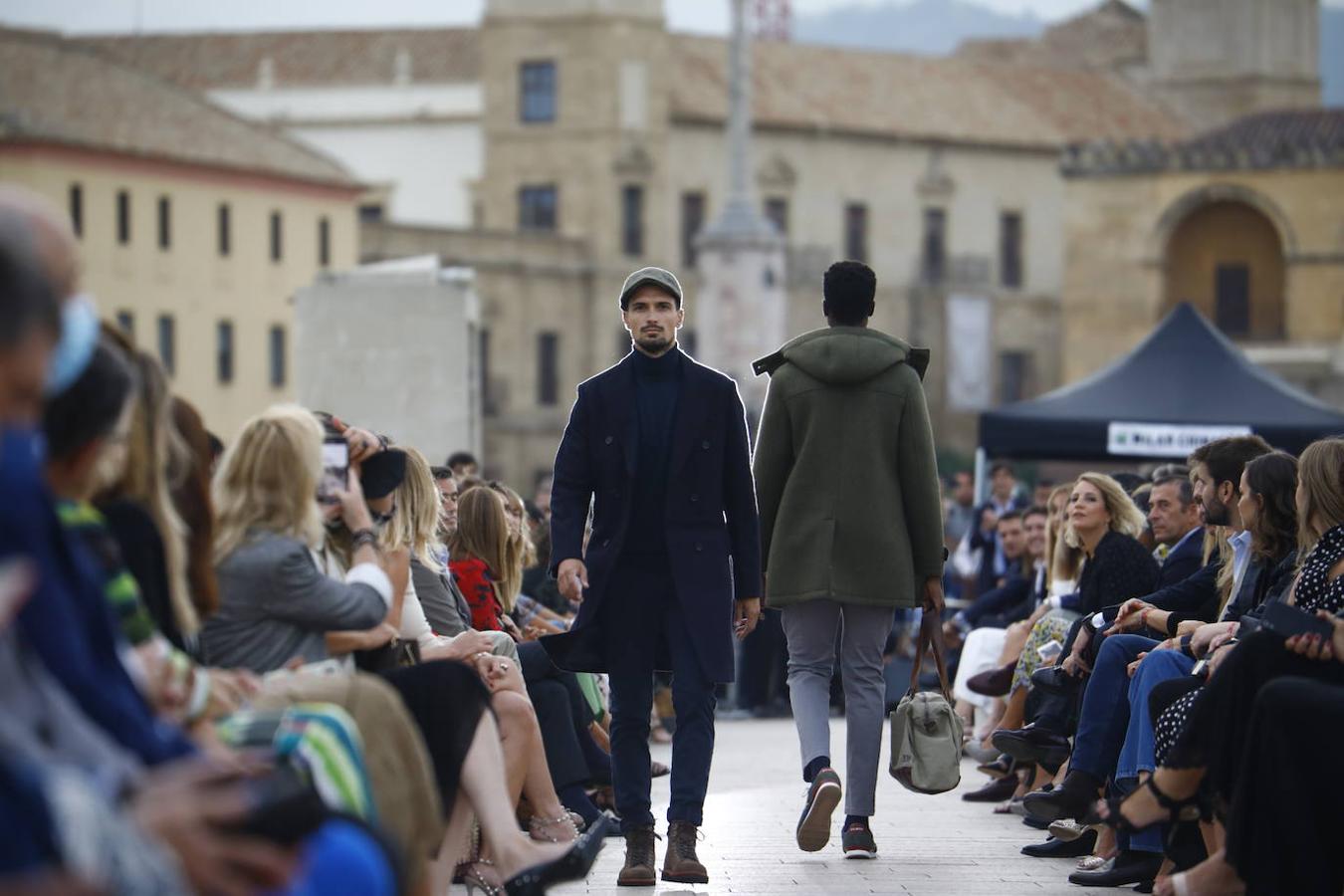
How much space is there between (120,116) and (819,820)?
5768 centimetres

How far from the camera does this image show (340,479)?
6.92 metres

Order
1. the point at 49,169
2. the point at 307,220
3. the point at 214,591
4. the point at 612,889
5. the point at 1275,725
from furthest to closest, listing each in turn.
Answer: the point at 307,220, the point at 49,169, the point at 612,889, the point at 1275,725, the point at 214,591

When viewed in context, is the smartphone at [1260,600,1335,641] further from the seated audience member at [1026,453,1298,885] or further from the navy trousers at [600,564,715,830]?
the navy trousers at [600,564,715,830]

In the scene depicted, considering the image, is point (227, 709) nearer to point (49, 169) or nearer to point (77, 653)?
point (77, 653)

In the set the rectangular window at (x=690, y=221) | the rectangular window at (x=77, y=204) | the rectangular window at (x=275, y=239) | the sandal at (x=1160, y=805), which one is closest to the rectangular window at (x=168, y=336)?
the rectangular window at (x=77, y=204)

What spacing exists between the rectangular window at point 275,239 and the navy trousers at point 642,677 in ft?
193

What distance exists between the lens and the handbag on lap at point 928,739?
8.90 m

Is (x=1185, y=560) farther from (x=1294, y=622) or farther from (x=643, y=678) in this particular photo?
(x=1294, y=622)

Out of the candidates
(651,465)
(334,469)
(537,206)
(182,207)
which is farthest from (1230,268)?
(334,469)

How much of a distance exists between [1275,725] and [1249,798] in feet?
0.68

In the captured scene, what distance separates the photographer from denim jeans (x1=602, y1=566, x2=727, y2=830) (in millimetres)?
8203

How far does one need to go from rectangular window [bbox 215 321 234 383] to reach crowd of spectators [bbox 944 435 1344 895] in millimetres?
54339

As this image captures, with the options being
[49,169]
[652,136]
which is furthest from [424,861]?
[652,136]

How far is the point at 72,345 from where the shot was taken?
13.3ft
